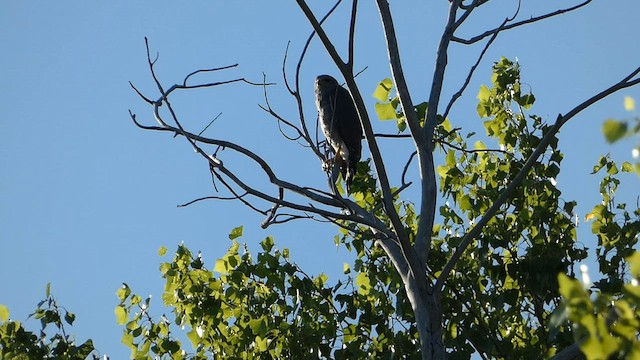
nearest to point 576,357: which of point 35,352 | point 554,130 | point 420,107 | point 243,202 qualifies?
point 554,130

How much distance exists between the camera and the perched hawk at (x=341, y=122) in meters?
7.74

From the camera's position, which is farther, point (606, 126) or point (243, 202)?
point (243, 202)

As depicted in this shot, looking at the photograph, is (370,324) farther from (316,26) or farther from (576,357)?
(316,26)

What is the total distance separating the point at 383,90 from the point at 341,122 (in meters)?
3.43

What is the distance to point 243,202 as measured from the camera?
160 inches

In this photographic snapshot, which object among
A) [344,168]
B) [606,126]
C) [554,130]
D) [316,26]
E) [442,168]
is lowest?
[606,126]

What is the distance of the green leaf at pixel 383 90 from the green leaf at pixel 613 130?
336 cm

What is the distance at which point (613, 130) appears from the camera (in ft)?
5.48

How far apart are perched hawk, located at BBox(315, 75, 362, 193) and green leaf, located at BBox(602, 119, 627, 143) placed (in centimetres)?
532

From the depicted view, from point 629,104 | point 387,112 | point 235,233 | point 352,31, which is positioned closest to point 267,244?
point 235,233

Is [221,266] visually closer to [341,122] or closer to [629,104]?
[341,122]

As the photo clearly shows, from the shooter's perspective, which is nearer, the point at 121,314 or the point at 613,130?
the point at 613,130

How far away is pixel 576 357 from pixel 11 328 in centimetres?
337

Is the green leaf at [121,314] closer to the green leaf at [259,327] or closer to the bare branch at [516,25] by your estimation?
the green leaf at [259,327]
